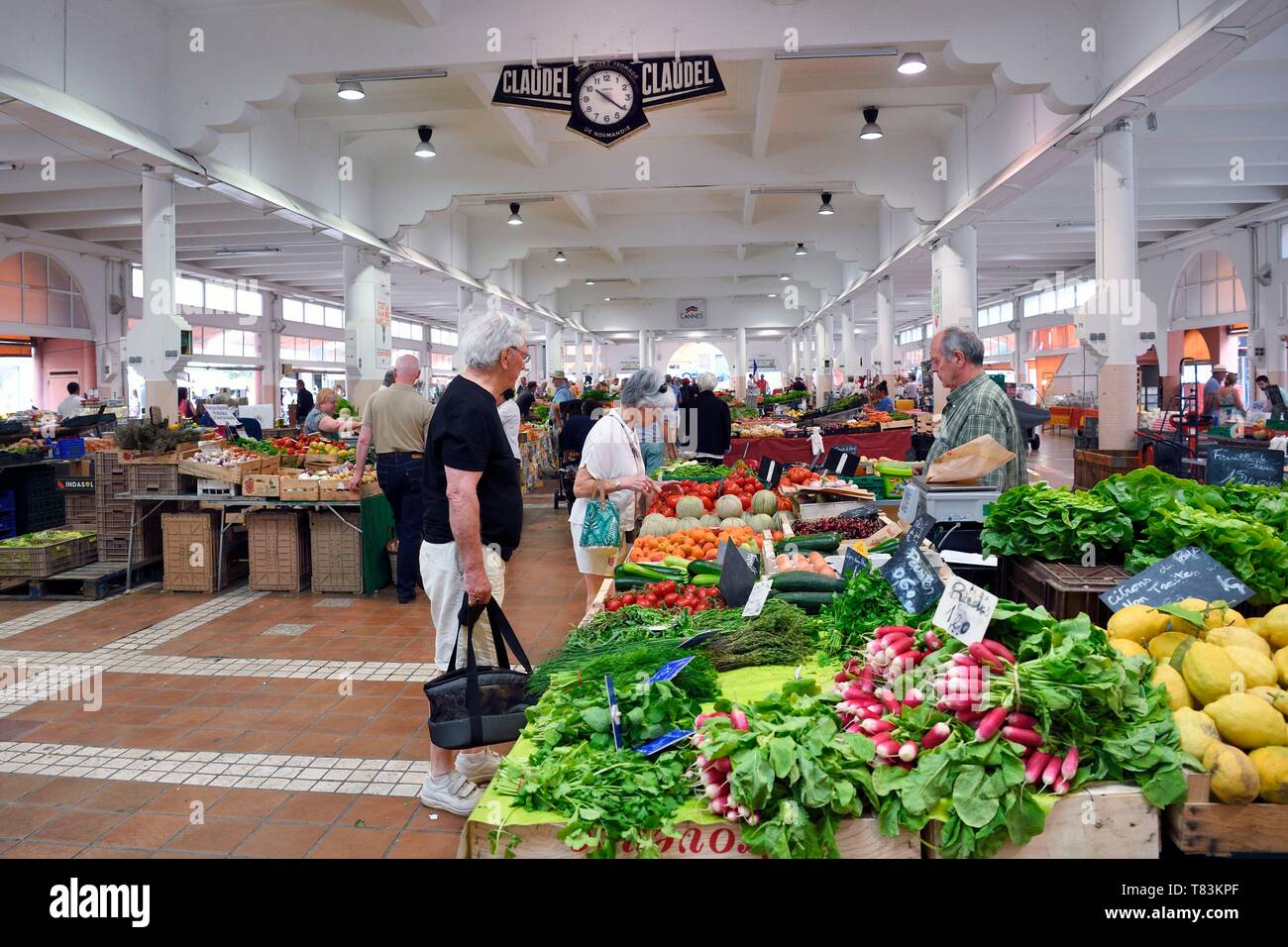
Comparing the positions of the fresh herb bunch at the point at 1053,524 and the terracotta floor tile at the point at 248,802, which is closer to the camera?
the fresh herb bunch at the point at 1053,524

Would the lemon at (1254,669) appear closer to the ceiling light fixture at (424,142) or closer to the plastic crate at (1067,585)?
the plastic crate at (1067,585)

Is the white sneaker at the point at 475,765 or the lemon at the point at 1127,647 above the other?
the lemon at the point at 1127,647

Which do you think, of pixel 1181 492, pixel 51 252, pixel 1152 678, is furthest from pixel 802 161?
pixel 51 252

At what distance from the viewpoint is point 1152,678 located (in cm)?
218

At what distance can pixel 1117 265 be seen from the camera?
8.16m

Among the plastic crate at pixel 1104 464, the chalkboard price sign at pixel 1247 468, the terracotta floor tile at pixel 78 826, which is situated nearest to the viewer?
the terracotta floor tile at pixel 78 826

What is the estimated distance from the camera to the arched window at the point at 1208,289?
19328 mm

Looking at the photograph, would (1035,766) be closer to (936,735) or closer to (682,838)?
(936,735)

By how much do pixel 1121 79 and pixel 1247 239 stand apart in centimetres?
1271

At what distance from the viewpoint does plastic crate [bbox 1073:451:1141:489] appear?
823 cm

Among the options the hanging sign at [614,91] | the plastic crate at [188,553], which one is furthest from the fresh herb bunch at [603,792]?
the hanging sign at [614,91]

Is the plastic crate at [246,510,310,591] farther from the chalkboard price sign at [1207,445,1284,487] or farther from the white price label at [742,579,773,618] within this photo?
the chalkboard price sign at [1207,445,1284,487]

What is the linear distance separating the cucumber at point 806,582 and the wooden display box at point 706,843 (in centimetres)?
160

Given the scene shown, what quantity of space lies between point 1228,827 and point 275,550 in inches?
273
